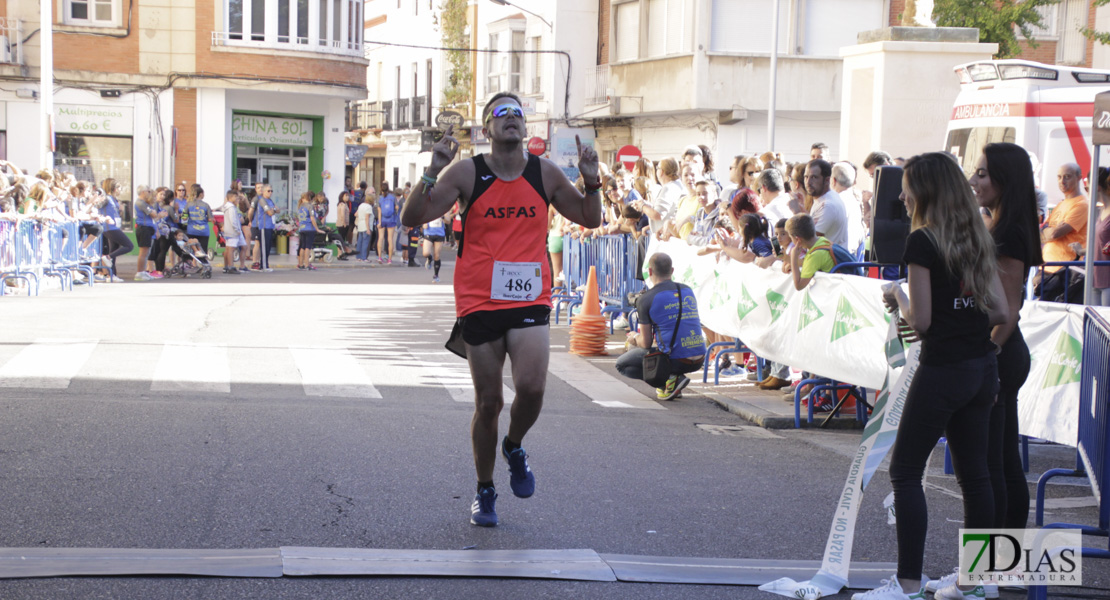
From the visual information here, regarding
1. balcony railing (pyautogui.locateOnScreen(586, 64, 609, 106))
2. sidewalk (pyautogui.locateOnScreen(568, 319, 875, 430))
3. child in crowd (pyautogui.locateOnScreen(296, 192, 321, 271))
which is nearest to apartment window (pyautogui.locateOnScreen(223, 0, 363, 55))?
child in crowd (pyautogui.locateOnScreen(296, 192, 321, 271))

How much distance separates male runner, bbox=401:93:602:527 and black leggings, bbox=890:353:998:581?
1790 millimetres

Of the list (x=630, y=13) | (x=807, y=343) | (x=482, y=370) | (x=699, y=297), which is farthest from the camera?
(x=630, y=13)

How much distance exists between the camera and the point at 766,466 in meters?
7.98

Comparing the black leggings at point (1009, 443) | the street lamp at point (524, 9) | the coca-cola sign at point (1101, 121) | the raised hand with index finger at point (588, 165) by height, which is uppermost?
the street lamp at point (524, 9)

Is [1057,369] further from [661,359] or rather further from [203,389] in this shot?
[203,389]

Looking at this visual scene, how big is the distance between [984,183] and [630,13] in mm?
33905

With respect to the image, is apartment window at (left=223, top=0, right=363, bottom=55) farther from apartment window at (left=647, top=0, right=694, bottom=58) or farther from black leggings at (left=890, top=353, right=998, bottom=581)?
black leggings at (left=890, top=353, right=998, bottom=581)

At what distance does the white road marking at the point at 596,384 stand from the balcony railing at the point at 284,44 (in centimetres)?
2242

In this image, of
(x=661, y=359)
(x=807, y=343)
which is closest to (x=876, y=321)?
(x=807, y=343)

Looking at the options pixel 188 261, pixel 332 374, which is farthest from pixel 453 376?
pixel 188 261

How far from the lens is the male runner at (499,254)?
19.4ft

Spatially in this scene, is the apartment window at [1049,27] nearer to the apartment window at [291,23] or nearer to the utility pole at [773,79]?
the utility pole at [773,79]

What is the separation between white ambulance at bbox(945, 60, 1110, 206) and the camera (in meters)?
15.1

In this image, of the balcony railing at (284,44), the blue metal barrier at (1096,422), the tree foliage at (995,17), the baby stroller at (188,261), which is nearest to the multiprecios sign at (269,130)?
the balcony railing at (284,44)
